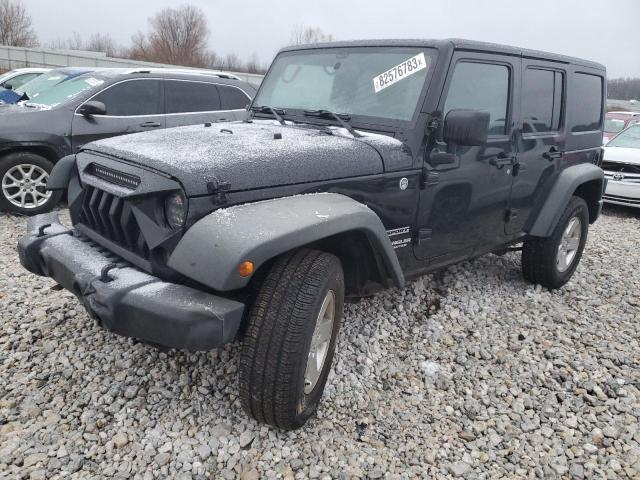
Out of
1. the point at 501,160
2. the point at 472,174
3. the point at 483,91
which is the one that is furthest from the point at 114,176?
the point at 501,160

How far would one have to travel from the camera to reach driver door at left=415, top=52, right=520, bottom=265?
10.7 ft

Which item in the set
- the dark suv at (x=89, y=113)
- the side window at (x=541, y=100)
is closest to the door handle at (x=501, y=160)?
the side window at (x=541, y=100)

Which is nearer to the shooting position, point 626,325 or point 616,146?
point 626,325

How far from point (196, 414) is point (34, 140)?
4.48m

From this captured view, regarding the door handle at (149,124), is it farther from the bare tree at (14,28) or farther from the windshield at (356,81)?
the bare tree at (14,28)

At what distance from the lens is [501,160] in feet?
12.1

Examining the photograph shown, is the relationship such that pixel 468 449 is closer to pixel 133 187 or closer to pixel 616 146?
pixel 133 187

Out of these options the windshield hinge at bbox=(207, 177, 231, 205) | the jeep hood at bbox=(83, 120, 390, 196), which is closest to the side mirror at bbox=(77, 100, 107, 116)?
the jeep hood at bbox=(83, 120, 390, 196)

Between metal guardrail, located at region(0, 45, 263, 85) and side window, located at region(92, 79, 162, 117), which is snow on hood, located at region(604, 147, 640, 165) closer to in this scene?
side window, located at region(92, 79, 162, 117)

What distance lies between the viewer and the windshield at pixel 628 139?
918cm

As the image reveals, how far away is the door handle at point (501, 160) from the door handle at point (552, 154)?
49 cm

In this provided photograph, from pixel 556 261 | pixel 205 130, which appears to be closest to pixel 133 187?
pixel 205 130

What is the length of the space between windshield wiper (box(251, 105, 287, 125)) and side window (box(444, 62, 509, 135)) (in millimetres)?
1085

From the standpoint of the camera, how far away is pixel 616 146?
9.20 meters
